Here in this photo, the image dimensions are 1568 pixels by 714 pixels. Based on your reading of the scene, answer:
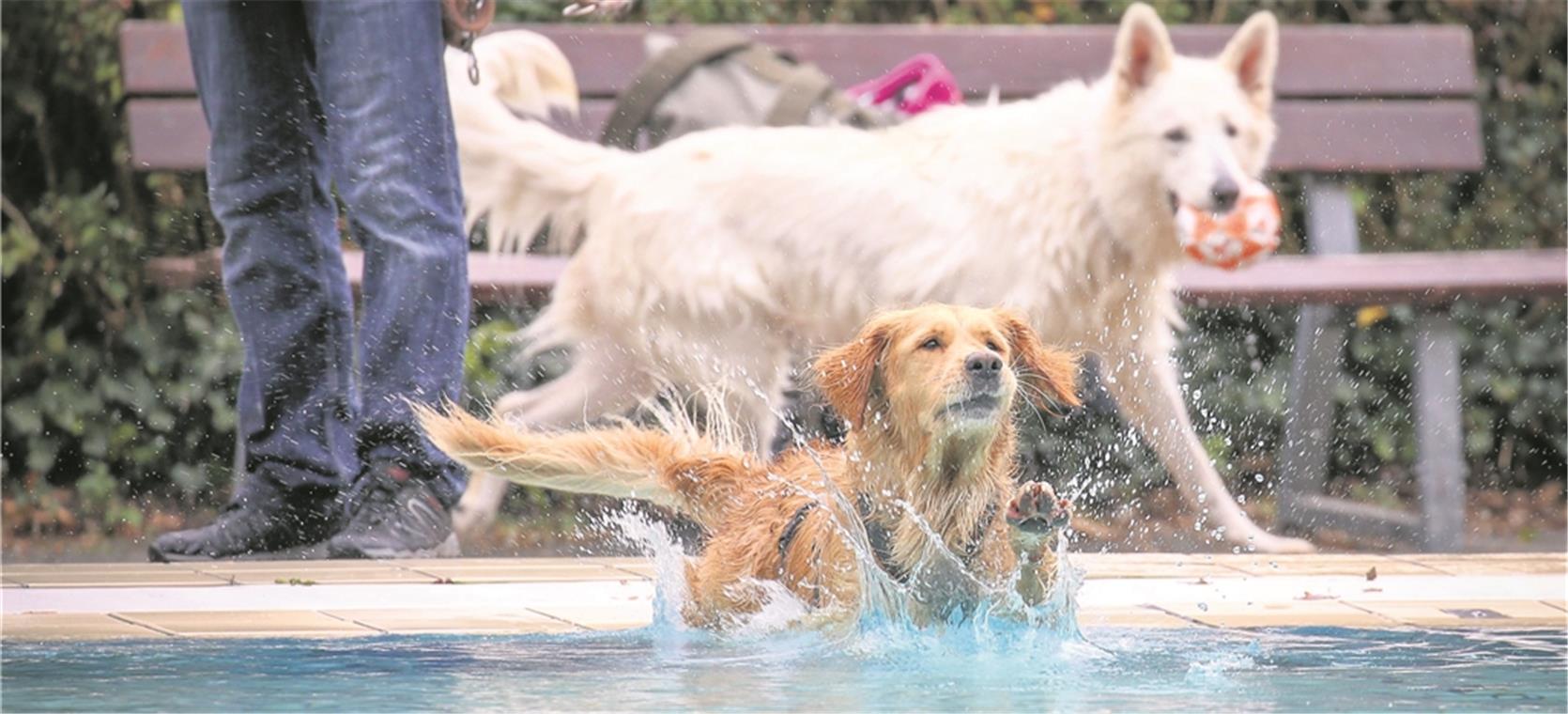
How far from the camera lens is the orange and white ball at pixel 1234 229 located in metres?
4.57

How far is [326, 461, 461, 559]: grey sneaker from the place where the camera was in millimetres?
3619

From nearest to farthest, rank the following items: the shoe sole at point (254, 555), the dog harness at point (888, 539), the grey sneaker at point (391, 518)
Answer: the dog harness at point (888, 539) < the grey sneaker at point (391, 518) < the shoe sole at point (254, 555)

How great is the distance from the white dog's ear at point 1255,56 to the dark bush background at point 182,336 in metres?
1.07

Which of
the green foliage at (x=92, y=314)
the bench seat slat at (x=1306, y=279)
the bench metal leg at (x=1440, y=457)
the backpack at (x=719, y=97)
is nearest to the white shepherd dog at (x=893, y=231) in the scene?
the bench seat slat at (x=1306, y=279)

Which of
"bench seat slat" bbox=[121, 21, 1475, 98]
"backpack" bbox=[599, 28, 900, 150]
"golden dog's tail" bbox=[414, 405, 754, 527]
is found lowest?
"golden dog's tail" bbox=[414, 405, 754, 527]

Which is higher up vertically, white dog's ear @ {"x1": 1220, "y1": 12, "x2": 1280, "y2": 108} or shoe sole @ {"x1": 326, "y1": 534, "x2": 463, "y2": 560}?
white dog's ear @ {"x1": 1220, "y1": 12, "x2": 1280, "y2": 108}

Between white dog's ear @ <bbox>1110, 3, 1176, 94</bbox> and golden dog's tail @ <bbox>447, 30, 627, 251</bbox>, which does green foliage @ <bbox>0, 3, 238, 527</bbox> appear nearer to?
golden dog's tail @ <bbox>447, 30, 627, 251</bbox>

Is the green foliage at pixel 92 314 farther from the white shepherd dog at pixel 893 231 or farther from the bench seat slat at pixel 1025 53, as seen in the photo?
the white shepherd dog at pixel 893 231

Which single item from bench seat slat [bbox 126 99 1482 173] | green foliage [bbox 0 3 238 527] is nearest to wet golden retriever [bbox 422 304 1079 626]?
bench seat slat [bbox 126 99 1482 173]

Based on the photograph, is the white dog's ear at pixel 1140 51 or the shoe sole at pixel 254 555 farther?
the white dog's ear at pixel 1140 51

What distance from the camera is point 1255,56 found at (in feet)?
15.5

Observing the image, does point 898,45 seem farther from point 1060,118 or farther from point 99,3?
point 99,3

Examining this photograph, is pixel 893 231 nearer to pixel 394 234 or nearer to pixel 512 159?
pixel 512 159

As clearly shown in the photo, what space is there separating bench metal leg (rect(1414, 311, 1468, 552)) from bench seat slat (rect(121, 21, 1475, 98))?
44.9 inches
